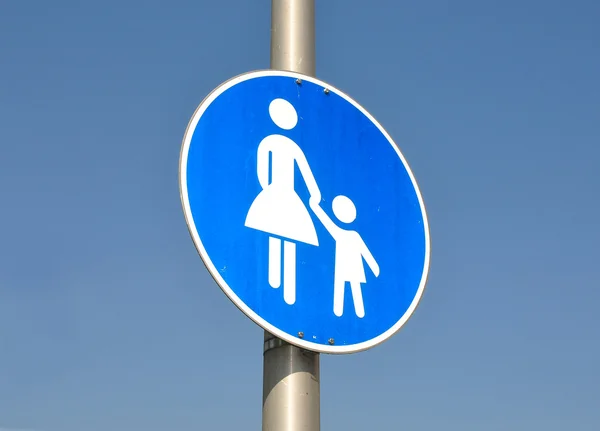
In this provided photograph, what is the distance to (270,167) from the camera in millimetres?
2674

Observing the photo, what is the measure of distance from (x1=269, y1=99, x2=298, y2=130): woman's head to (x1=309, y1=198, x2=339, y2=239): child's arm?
0.79 feet

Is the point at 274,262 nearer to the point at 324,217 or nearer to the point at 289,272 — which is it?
the point at 289,272

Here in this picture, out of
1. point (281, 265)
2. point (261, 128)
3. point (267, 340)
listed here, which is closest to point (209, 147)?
point (261, 128)

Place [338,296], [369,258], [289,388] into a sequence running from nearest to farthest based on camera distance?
[289,388] → [338,296] → [369,258]

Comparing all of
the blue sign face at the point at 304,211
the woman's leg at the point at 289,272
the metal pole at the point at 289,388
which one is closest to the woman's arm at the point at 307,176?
the blue sign face at the point at 304,211

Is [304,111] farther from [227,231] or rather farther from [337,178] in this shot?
[227,231]

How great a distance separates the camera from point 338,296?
264 cm

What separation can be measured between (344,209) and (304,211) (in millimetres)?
152

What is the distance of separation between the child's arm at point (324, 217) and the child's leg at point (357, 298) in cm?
15

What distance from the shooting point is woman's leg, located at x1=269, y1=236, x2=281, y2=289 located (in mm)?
2533

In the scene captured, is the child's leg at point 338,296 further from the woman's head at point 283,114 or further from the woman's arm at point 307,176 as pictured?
the woman's head at point 283,114

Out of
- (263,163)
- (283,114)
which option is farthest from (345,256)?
(283,114)

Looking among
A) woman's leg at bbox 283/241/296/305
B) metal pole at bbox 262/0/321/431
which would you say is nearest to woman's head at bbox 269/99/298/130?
woman's leg at bbox 283/241/296/305

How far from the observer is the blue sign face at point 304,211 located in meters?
2.52
